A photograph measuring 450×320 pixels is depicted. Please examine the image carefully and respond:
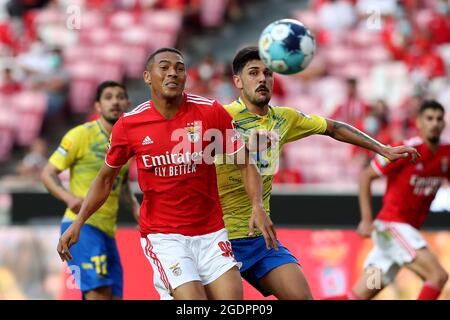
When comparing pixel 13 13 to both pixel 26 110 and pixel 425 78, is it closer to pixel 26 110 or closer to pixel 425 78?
pixel 26 110

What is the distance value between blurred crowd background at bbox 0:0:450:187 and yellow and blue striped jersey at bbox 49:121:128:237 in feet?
16.7

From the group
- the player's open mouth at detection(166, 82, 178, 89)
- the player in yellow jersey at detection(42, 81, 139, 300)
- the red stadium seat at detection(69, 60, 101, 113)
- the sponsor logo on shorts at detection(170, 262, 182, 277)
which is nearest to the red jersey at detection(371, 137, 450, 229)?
the player in yellow jersey at detection(42, 81, 139, 300)

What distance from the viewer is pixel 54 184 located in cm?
881

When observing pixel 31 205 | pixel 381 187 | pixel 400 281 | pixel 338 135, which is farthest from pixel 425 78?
pixel 338 135

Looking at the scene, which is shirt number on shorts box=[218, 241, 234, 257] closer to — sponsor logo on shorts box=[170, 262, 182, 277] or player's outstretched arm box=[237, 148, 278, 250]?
player's outstretched arm box=[237, 148, 278, 250]

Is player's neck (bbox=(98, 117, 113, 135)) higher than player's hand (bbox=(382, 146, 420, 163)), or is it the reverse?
player's neck (bbox=(98, 117, 113, 135))

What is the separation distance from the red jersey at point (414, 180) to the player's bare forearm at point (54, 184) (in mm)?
3009

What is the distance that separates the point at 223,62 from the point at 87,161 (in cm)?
887

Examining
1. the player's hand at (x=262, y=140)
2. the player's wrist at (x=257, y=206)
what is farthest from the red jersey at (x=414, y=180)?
the player's wrist at (x=257, y=206)

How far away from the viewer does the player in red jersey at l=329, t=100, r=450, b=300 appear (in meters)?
9.74

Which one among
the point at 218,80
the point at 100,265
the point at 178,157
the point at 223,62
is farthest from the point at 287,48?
the point at 223,62

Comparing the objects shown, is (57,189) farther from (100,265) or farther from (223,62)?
(223,62)

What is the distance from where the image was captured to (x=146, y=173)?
701 cm

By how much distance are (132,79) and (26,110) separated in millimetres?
2004
